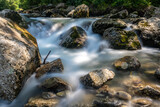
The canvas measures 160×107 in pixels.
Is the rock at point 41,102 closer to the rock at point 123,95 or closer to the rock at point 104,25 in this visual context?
the rock at point 123,95

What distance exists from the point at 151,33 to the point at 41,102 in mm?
6717

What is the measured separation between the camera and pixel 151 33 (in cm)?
716

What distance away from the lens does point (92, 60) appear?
5656mm

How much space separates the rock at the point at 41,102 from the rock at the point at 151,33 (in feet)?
20.5

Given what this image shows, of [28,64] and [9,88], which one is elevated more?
[28,64]

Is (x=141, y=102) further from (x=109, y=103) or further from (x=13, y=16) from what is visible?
(x=13, y=16)

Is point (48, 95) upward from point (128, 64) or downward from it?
downward

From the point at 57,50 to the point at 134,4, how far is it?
1099cm

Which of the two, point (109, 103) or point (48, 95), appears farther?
point (48, 95)

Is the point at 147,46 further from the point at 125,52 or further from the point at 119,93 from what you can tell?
the point at 119,93

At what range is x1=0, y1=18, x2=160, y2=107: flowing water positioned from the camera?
3.23m

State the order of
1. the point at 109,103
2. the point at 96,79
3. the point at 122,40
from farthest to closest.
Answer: the point at 122,40 < the point at 96,79 < the point at 109,103

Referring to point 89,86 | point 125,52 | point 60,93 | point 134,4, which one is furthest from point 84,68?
point 134,4

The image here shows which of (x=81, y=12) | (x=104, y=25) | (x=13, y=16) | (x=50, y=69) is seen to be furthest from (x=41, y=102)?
(x=81, y=12)
